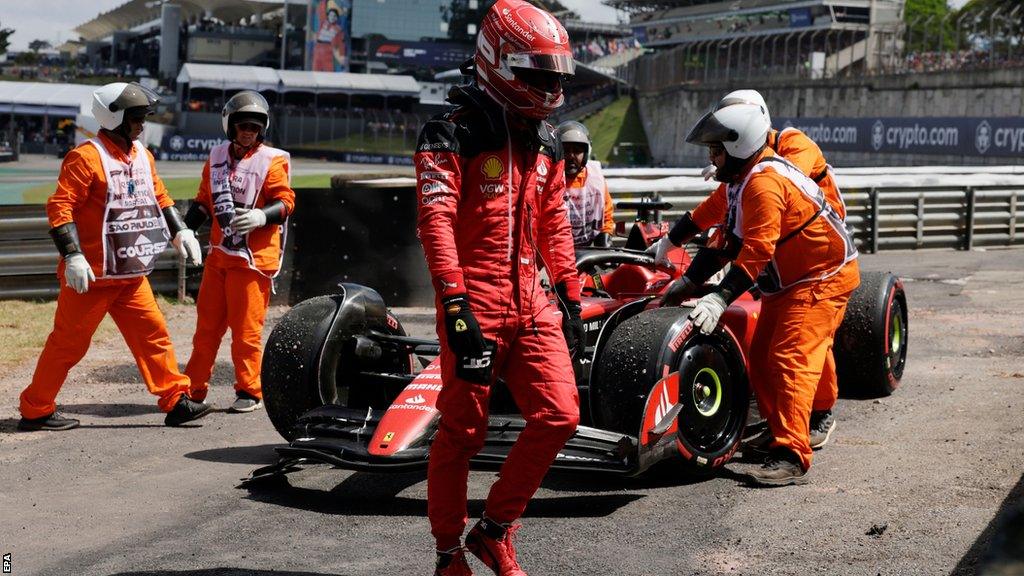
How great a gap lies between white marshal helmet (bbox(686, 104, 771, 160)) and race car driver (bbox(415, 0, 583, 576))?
5.65ft

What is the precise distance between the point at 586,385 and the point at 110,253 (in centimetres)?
277

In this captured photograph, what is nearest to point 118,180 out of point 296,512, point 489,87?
point 296,512

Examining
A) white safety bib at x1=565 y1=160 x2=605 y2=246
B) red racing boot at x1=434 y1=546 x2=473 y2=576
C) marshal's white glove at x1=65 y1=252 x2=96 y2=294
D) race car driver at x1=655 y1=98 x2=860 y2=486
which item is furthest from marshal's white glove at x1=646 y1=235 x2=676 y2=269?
marshal's white glove at x1=65 y1=252 x2=96 y2=294

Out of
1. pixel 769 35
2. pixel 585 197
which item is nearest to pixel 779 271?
pixel 585 197

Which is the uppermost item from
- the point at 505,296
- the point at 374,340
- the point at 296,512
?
the point at 505,296

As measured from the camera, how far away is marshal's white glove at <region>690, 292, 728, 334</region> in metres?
5.64

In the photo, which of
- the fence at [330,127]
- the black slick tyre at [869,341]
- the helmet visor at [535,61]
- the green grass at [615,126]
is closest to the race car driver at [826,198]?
the black slick tyre at [869,341]

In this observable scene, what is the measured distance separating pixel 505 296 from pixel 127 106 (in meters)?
3.64

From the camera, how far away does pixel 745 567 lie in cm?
458

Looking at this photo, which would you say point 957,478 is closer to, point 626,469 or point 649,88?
point 626,469

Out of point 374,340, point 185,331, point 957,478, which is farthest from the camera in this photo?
point 185,331

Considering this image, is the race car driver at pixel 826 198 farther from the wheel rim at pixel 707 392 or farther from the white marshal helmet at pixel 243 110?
the white marshal helmet at pixel 243 110

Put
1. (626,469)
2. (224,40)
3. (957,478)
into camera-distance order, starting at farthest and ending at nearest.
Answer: (224,40) → (957,478) → (626,469)

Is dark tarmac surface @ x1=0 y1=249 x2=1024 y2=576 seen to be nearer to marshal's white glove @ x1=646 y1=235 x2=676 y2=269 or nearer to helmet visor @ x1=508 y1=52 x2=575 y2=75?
marshal's white glove @ x1=646 y1=235 x2=676 y2=269
